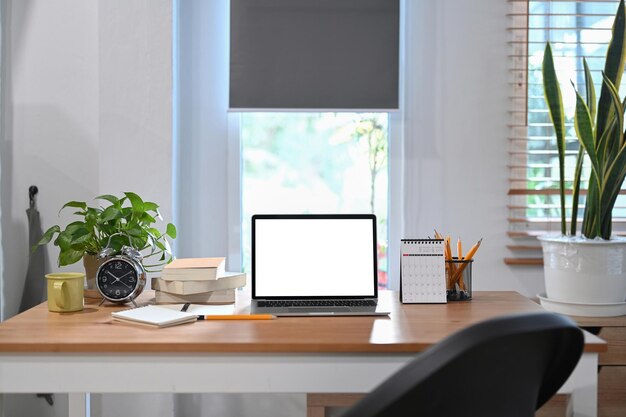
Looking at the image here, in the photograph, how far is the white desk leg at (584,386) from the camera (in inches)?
67.3

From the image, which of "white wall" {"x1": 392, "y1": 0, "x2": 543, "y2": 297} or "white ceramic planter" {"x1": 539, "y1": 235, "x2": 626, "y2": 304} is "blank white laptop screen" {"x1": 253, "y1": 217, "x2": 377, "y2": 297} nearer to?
"white ceramic planter" {"x1": 539, "y1": 235, "x2": 626, "y2": 304}

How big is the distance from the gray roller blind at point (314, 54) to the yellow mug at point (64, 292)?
4.28 ft

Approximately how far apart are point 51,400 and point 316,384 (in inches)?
72.5

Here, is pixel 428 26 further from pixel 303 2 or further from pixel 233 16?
pixel 233 16

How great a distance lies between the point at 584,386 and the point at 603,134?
134 cm

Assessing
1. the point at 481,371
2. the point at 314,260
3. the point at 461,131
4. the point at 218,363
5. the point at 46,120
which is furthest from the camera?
the point at 461,131

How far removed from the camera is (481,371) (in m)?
1.00

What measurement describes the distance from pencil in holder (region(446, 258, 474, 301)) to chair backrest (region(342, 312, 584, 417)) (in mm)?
1060

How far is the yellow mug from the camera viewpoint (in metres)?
2.03

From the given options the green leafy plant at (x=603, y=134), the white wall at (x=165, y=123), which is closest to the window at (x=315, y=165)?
the white wall at (x=165, y=123)

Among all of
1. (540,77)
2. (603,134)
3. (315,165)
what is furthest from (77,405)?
(540,77)

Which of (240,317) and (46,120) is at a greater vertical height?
(46,120)

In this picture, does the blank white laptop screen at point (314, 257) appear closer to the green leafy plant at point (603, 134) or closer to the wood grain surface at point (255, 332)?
the wood grain surface at point (255, 332)

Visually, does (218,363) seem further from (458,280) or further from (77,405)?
(458,280)
